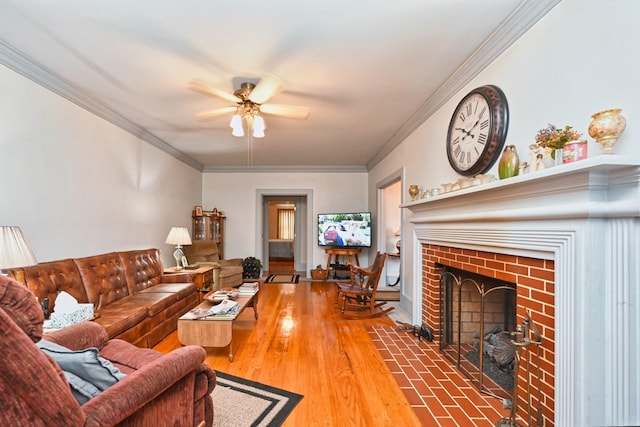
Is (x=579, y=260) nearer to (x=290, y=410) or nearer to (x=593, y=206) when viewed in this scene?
(x=593, y=206)

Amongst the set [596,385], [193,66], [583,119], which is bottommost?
[596,385]

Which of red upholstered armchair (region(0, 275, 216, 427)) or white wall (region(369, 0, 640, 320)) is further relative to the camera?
white wall (region(369, 0, 640, 320))

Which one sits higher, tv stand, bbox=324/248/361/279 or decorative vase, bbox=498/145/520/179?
decorative vase, bbox=498/145/520/179

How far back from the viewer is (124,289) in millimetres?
3146

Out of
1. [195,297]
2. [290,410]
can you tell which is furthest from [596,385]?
[195,297]

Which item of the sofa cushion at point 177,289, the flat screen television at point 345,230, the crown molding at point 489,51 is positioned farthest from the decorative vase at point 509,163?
the flat screen television at point 345,230

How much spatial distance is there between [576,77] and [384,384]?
2298 millimetres

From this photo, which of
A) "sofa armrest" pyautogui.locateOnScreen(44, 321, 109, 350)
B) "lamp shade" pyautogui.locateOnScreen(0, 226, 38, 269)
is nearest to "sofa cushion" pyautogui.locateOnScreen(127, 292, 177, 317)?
"sofa armrest" pyautogui.locateOnScreen(44, 321, 109, 350)

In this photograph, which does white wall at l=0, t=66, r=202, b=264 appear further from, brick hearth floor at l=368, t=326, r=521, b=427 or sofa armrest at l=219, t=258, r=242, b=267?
brick hearth floor at l=368, t=326, r=521, b=427

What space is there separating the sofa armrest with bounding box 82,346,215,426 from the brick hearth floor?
4.89 ft

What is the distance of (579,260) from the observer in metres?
1.29

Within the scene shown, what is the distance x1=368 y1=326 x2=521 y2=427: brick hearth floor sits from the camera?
1789mm

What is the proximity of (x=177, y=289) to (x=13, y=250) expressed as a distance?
179cm

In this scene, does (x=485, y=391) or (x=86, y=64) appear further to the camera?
(x=86, y=64)
